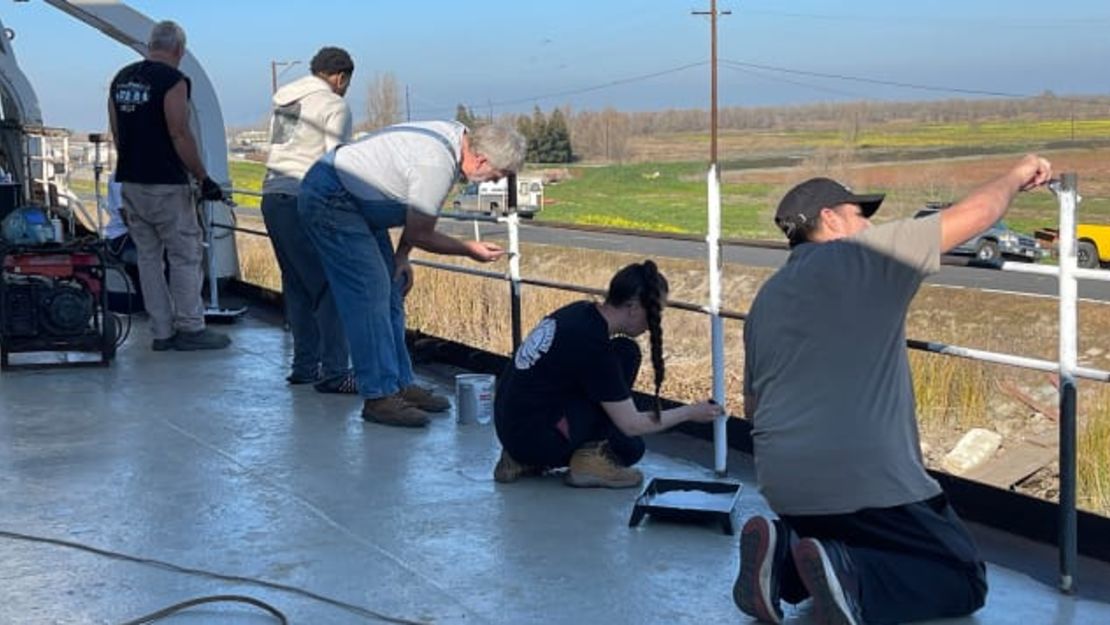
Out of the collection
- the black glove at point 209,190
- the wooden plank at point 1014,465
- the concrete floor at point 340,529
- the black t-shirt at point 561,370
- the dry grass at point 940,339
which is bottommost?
the wooden plank at point 1014,465

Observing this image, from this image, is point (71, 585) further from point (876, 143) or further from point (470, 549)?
point (876, 143)

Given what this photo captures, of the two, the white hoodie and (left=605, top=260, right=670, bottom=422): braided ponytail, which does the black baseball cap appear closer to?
(left=605, top=260, right=670, bottom=422): braided ponytail

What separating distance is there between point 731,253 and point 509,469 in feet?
66.2

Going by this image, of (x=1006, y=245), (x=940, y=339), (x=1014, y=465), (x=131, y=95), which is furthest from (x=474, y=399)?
(x=940, y=339)

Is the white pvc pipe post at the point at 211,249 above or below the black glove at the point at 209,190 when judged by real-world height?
below

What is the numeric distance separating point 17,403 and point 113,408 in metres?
0.48

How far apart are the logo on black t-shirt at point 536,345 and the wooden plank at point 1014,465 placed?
715cm

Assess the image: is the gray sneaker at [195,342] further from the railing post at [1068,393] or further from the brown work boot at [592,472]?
the railing post at [1068,393]

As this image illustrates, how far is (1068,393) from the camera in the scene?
3.61 m

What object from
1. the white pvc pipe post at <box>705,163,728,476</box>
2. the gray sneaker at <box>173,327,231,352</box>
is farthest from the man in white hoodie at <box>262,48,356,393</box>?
the white pvc pipe post at <box>705,163,728,476</box>

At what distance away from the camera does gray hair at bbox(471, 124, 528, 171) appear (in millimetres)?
5168

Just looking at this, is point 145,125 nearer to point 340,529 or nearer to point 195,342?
point 195,342

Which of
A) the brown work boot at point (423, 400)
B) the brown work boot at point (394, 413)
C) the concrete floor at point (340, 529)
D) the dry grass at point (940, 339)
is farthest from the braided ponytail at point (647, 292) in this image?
the dry grass at point (940, 339)

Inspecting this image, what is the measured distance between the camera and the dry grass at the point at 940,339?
10.9m
